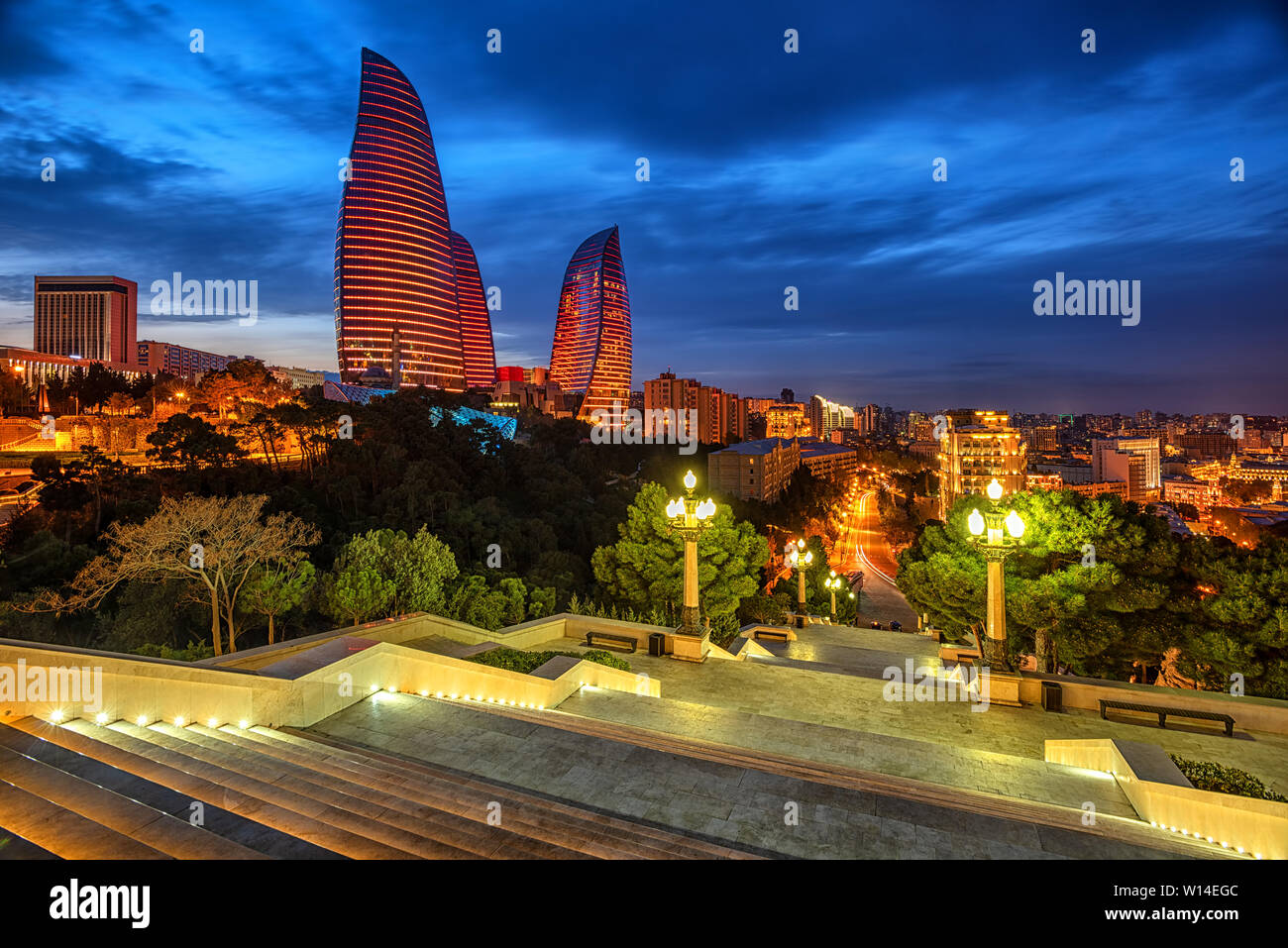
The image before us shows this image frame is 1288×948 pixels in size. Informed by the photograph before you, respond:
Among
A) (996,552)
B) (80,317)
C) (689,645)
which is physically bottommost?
(689,645)

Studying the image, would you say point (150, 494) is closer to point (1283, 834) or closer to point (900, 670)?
point (900, 670)

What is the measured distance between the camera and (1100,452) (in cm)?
11688

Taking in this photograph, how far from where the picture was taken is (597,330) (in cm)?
13000

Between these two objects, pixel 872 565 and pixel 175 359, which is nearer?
pixel 872 565

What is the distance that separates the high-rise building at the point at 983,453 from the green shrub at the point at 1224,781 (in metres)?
77.6

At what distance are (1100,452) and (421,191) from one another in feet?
427

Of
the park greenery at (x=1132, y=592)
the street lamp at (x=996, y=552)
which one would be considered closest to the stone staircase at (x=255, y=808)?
the street lamp at (x=996, y=552)

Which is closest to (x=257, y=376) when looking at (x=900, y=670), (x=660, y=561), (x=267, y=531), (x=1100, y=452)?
(x=267, y=531)

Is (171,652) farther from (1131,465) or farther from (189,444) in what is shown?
(1131,465)

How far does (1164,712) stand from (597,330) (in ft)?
418

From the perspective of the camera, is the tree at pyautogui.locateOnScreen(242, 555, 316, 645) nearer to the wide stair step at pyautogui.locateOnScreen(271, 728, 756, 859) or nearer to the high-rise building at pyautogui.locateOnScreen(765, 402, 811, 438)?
the wide stair step at pyautogui.locateOnScreen(271, 728, 756, 859)

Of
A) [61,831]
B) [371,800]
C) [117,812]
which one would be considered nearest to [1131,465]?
[371,800]

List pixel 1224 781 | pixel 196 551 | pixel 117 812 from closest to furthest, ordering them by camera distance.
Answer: pixel 117 812 < pixel 1224 781 < pixel 196 551
